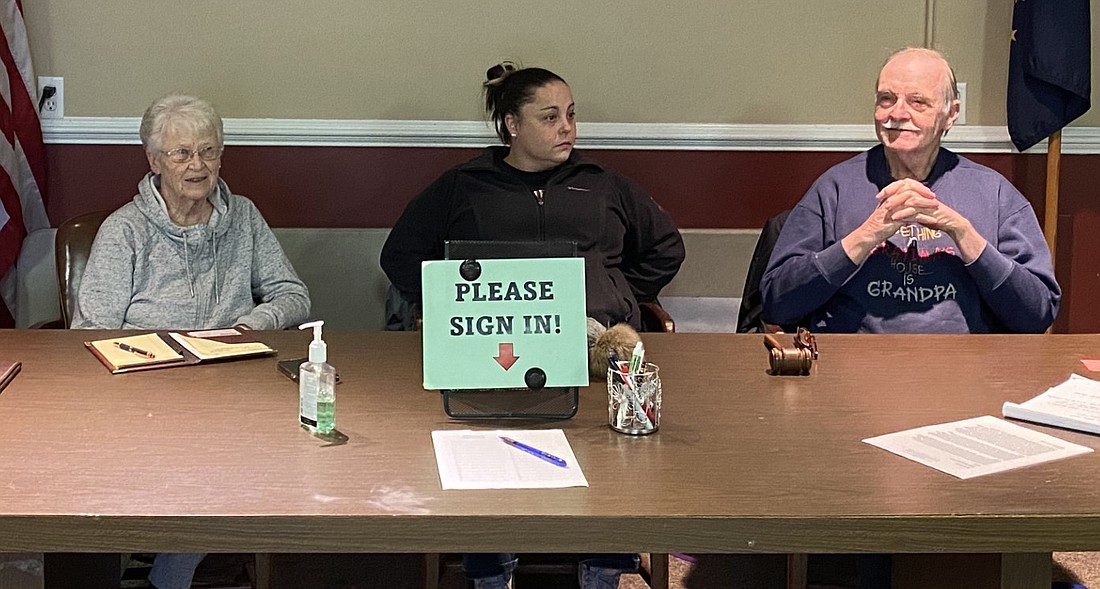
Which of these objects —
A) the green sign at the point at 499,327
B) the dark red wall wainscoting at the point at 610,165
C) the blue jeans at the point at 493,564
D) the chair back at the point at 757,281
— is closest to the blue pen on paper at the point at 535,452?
the green sign at the point at 499,327

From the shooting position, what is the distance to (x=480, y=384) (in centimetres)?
177

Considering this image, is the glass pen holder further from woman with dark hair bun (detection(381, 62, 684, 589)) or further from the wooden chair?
woman with dark hair bun (detection(381, 62, 684, 589))

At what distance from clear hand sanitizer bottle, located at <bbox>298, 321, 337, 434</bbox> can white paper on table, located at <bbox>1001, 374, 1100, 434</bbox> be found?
1.01 metres

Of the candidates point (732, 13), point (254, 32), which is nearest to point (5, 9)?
point (254, 32)

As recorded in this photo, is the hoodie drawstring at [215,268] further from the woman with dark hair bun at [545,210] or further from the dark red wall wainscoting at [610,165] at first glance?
the dark red wall wainscoting at [610,165]

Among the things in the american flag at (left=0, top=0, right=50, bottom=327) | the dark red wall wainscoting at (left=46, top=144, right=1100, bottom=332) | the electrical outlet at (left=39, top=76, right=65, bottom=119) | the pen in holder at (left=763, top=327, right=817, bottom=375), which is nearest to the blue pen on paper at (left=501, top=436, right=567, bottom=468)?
the pen in holder at (left=763, top=327, right=817, bottom=375)

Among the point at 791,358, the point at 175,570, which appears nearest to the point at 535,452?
the point at 791,358

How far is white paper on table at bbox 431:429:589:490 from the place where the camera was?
4.93ft

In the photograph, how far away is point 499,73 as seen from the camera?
3.30m

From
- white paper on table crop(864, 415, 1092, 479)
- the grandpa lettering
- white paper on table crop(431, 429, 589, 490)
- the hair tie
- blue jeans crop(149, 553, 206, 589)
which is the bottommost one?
blue jeans crop(149, 553, 206, 589)

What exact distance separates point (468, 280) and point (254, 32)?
207cm

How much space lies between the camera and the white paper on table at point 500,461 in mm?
1503

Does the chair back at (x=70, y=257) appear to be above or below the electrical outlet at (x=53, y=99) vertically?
below

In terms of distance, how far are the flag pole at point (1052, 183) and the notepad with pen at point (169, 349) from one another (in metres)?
2.49
